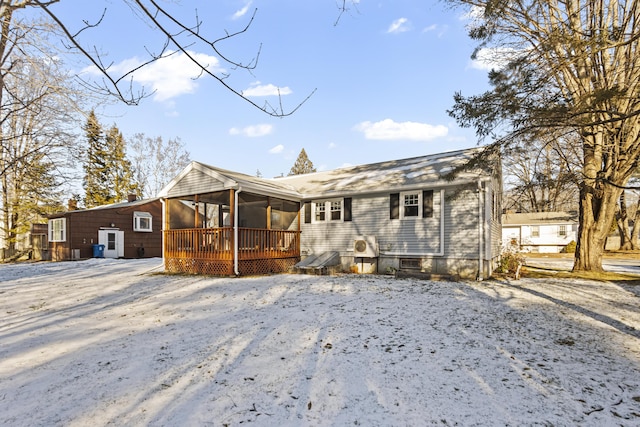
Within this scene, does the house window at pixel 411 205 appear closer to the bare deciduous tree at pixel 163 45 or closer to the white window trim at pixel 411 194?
the white window trim at pixel 411 194

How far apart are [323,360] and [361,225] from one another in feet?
29.7

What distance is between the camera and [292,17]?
3.91m

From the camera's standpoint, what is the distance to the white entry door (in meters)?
21.9

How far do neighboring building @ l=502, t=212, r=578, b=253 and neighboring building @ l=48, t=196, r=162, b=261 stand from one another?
30.1 m

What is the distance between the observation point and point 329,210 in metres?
13.7

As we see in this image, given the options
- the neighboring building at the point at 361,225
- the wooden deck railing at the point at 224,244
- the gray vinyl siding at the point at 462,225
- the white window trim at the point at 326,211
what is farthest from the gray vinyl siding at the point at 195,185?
the gray vinyl siding at the point at 462,225

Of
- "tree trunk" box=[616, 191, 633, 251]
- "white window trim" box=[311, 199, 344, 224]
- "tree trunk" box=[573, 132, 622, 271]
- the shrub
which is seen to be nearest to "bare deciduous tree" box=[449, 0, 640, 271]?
"tree trunk" box=[573, 132, 622, 271]

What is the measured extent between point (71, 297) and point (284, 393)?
752cm

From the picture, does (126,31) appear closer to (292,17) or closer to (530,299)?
(292,17)

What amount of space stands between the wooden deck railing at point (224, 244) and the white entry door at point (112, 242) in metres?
12.0

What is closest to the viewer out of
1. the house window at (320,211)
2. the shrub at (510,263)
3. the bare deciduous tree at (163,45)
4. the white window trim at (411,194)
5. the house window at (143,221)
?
the bare deciduous tree at (163,45)

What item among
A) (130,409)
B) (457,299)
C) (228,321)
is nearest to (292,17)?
(130,409)

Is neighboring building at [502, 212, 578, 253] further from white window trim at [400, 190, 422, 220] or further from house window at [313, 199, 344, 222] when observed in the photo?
house window at [313, 199, 344, 222]

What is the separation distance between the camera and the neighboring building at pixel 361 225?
10883 mm
